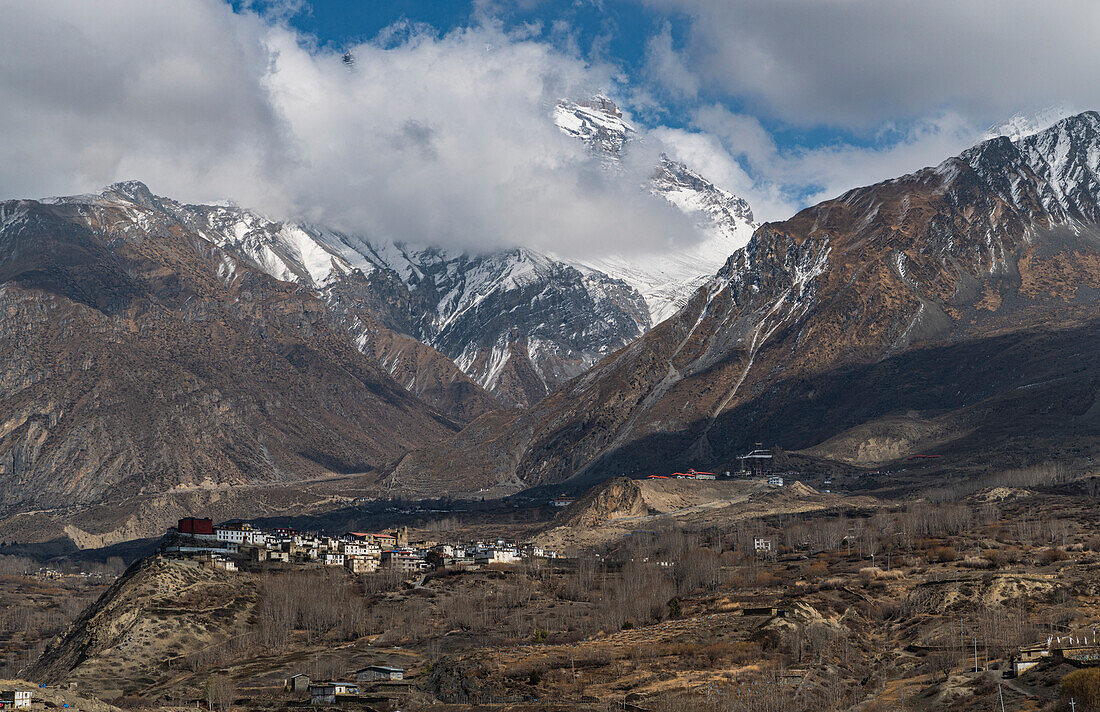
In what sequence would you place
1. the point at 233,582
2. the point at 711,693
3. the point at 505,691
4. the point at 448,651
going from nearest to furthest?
1. the point at 711,693
2. the point at 505,691
3. the point at 448,651
4. the point at 233,582

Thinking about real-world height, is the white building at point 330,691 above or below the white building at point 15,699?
below

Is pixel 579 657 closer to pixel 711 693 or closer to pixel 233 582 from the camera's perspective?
pixel 711 693

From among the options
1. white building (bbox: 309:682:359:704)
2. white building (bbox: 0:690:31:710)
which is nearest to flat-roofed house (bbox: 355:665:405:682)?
white building (bbox: 309:682:359:704)

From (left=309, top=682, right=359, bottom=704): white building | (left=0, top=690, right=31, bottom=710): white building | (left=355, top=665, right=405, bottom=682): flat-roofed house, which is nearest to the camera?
(left=0, top=690, right=31, bottom=710): white building

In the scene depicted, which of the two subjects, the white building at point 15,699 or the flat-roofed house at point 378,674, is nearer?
the white building at point 15,699

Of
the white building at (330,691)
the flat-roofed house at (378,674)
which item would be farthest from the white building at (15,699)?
the flat-roofed house at (378,674)

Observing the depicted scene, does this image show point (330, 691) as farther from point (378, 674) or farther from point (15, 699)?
point (15, 699)

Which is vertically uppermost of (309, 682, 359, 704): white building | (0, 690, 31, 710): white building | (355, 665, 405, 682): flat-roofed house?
(0, 690, 31, 710): white building

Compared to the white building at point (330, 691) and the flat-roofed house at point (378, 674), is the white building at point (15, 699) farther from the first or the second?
the flat-roofed house at point (378, 674)

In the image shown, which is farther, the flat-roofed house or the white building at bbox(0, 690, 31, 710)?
the flat-roofed house

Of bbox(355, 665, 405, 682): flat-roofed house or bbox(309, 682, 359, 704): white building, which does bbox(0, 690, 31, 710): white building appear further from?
bbox(355, 665, 405, 682): flat-roofed house

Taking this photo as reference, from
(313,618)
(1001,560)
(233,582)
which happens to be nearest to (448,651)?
(313,618)
